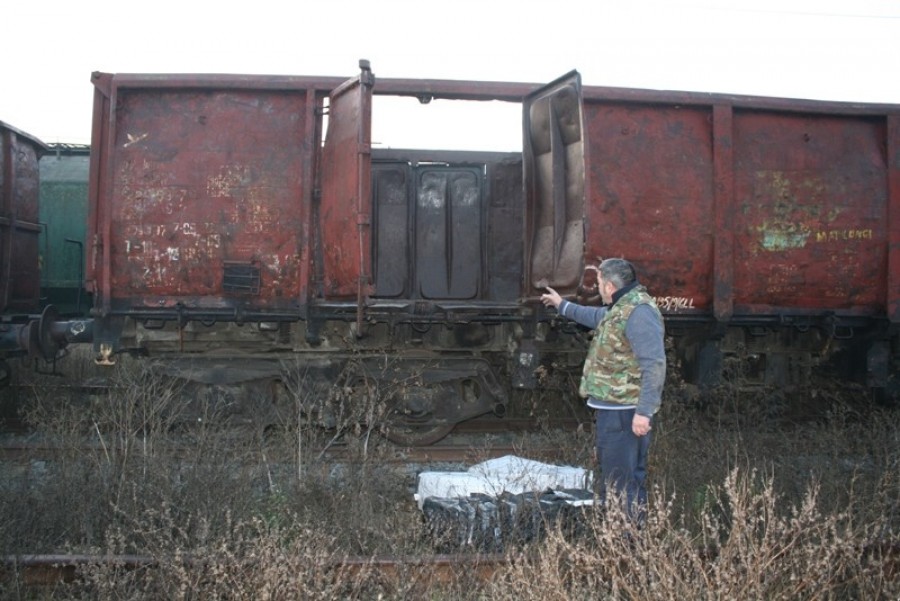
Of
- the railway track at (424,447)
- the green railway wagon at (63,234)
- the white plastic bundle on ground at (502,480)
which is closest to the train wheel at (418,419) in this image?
the railway track at (424,447)

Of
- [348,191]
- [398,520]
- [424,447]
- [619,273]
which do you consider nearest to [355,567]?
[398,520]

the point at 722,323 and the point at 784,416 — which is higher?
the point at 722,323

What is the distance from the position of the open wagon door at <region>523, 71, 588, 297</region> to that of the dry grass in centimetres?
154

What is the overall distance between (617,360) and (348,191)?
10.7 ft

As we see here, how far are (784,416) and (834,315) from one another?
49.4 inches

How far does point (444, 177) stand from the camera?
30.6ft

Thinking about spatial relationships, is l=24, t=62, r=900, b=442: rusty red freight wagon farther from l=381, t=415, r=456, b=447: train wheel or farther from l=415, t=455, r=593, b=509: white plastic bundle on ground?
l=415, t=455, r=593, b=509: white plastic bundle on ground

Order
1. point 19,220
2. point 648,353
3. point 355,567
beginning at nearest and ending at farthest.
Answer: point 355,567 → point 648,353 → point 19,220

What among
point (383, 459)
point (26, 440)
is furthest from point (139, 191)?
point (383, 459)

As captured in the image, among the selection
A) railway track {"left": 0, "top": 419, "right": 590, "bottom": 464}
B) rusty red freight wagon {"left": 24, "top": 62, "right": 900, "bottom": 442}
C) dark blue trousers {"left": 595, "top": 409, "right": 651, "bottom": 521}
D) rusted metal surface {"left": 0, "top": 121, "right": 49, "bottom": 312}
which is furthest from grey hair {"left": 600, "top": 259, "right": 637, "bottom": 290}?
rusted metal surface {"left": 0, "top": 121, "right": 49, "bottom": 312}

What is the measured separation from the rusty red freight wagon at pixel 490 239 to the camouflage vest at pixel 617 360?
215cm

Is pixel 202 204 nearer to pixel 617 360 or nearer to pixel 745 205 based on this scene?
pixel 617 360

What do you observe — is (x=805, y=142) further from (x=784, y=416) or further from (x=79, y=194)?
(x=79, y=194)

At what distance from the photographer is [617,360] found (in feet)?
16.0
